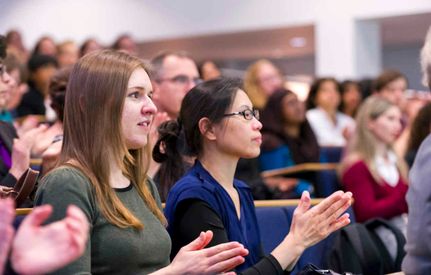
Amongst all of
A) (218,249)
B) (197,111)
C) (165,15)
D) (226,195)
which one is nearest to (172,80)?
(197,111)

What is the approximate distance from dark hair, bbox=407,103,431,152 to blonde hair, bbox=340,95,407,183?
0.49 feet

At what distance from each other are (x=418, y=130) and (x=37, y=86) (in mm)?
3102

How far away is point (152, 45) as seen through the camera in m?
12.7

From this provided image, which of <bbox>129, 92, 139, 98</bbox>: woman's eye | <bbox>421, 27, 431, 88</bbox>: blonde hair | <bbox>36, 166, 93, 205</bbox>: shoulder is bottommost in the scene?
<bbox>36, 166, 93, 205</bbox>: shoulder

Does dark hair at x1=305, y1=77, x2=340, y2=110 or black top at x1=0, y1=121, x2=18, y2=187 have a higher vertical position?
black top at x1=0, y1=121, x2=18, y2=187

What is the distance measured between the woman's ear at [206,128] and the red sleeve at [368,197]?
2.06 meters

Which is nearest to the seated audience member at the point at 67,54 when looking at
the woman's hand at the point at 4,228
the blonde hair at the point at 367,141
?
the blonde hair at the point at 367,141

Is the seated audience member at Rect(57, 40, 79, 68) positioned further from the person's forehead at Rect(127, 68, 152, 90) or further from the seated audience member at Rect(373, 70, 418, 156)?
the person's forehead at Rect(127, 68, 152, 90)

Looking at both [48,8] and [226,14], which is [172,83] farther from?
[48,8]

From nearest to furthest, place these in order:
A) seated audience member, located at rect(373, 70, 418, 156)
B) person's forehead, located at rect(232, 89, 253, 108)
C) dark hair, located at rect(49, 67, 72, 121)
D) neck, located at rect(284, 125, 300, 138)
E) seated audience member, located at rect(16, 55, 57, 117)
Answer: person's forehead, located at rect(232, 89, 253, 108) → dark hair, located at rect(49, 67, 72, 121) → neck, located at rect(284, 125, 300, 138) → seated audience member, located at rect(16, 55, 57, 117) → seated audience member, located at rect(373, 70, 418, 156)

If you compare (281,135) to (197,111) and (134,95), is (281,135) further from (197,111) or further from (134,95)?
(134,95)

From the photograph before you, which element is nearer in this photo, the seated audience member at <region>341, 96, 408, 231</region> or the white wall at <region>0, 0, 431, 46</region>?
the seated audience member at <region>341, 96, 408, 231</region>

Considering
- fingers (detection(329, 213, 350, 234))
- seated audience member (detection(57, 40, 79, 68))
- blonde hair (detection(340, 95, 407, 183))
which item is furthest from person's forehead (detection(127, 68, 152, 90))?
seated audience member (detection(57, 40, 79, 68))

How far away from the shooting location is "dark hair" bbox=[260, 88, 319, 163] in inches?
229
